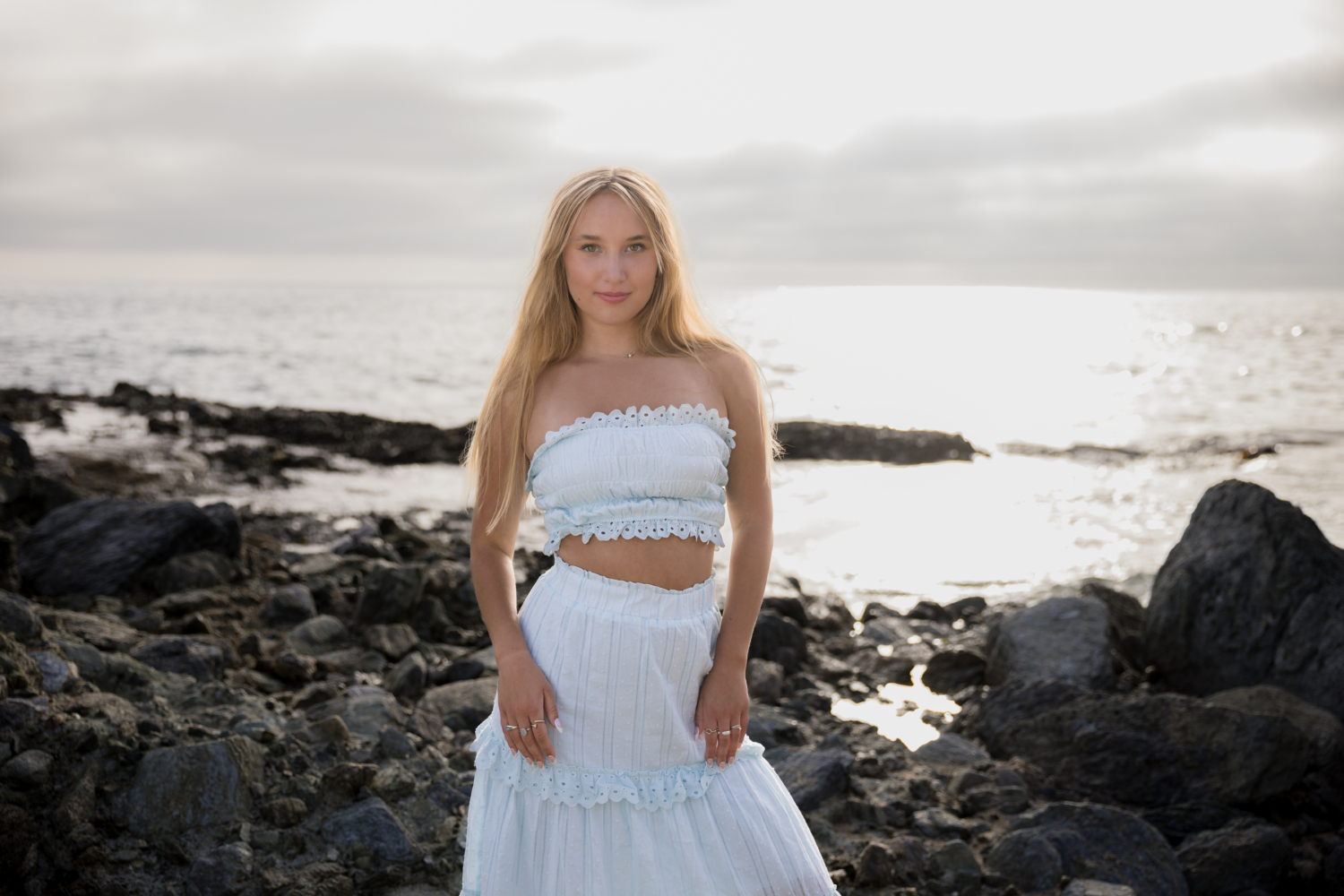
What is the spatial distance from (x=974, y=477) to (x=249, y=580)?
1366 centimetres

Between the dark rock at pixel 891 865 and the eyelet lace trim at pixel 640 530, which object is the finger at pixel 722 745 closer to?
the eyelet lace trim at pixel 640 530

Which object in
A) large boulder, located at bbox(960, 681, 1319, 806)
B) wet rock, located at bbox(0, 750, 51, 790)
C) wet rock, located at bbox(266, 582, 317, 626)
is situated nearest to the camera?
wet rock, located at bbox(0, 750, 51, 790)

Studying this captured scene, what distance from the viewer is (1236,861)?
4.31 metres

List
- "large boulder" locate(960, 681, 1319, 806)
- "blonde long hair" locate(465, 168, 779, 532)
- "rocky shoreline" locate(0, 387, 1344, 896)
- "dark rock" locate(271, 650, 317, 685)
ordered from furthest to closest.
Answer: "dark rock" locate(271, 650, 317, 685) < "large boulder" locate(960, 681, 1319, 806) < "rocky shoreline" locate(0, 387, 1344, 896) < "blonde long hair" locate(465, 168, 779, 532)

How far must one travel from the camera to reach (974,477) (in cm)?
1831

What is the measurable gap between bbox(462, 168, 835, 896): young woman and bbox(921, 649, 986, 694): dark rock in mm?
4655

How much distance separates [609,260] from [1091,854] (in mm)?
3325

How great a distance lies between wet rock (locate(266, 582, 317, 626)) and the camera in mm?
7020

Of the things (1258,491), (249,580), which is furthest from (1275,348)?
(249,580)

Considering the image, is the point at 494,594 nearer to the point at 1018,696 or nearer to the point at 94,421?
the point at 1018,696

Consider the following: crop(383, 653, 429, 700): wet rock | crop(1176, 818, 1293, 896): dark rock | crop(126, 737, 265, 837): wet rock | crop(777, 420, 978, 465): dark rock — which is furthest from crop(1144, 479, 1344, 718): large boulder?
crop(777, 420, 978, 465): dark rock

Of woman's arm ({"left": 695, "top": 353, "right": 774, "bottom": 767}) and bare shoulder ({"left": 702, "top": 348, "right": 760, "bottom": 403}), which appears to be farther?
bare shoulder ({"left": 702, "top": 348, "right": 760, "bottom": 403})

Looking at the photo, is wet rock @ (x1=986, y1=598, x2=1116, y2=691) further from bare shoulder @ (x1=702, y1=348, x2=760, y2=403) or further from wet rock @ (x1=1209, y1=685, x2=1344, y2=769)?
bare shoulder @ (x1=702, y1=348, x2=760, y2=403)

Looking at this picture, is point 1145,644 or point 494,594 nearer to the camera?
point 494,594
